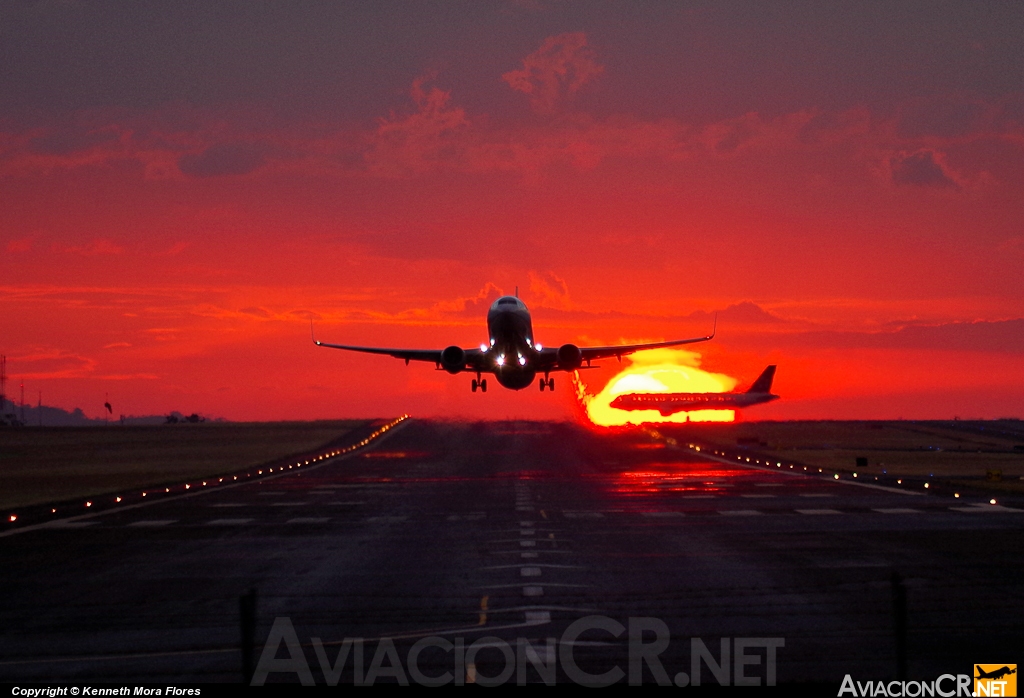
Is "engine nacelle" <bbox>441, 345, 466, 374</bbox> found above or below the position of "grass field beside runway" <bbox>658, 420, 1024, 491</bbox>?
above

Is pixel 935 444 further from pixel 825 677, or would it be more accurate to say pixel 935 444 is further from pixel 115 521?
pixel 825 677

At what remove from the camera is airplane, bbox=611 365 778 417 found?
500ft

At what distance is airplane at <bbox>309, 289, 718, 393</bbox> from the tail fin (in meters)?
100

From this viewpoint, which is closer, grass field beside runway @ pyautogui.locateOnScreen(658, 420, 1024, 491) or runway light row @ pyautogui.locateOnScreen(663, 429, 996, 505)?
runway light row @ pyautogui.locateOnScreen(663, 429, 996, 505)

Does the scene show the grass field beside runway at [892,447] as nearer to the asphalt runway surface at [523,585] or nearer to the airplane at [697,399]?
the airplane at [697,399]

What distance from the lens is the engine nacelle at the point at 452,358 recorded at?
5973 centimetres

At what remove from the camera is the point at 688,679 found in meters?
Result: 16.2

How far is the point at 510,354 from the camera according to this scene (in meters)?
61.5

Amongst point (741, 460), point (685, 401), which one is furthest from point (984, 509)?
point (685, 401)

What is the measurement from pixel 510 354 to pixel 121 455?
189 feet

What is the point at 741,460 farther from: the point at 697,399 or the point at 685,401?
the point at 697,399

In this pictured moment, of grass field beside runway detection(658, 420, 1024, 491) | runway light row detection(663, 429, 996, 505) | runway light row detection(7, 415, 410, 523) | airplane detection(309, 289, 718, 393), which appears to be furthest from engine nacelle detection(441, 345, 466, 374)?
grass field beside runway detection(658, 420, 1024, 491)

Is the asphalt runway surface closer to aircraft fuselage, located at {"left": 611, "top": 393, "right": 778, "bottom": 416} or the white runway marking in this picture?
the white runway marking

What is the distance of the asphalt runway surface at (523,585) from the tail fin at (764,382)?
390ft
